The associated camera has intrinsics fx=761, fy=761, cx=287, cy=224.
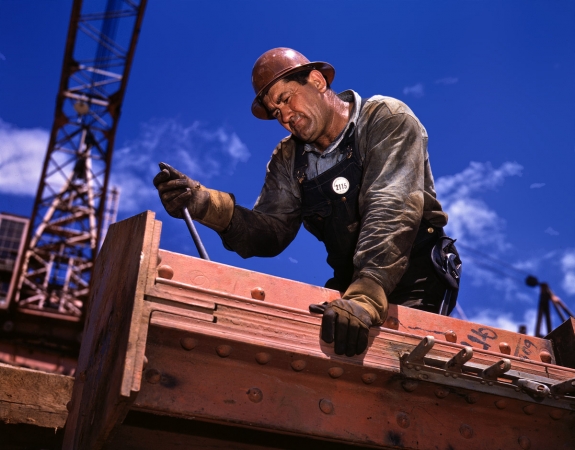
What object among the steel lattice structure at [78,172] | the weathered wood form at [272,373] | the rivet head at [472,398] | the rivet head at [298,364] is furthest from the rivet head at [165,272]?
the steel lattice structure at [78,172]

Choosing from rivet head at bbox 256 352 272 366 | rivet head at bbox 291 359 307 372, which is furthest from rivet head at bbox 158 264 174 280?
rivet head at bbox 291 359 307 372

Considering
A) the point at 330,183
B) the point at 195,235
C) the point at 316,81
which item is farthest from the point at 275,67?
the point at 195,235

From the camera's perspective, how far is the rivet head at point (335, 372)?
9.61ft

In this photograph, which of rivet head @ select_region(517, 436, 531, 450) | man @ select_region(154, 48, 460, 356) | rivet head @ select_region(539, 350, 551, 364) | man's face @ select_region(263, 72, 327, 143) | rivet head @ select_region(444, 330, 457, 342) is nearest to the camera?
rivet head @ select_region(517, 436, 531, 450)

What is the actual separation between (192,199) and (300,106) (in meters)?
0.85

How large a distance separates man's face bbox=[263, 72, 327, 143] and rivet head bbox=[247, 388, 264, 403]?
193 cm

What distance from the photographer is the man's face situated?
4.39 meters

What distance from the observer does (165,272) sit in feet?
9.79

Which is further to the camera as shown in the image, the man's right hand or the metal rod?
the man's right hand

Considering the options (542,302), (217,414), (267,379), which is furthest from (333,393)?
(542,302)

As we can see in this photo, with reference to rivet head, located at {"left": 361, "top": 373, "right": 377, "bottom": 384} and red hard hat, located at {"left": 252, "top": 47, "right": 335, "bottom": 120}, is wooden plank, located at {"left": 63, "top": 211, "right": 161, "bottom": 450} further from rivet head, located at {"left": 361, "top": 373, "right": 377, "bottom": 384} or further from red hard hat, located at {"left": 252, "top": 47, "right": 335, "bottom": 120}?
red hard hat, located at {"left": 252, "top": 47, "right": 335, "bottom": 120}

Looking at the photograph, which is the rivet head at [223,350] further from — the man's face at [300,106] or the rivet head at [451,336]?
the man's face at [300,106]

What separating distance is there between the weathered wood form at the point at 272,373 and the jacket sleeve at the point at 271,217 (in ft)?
3.74

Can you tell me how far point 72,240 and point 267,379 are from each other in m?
23.4
